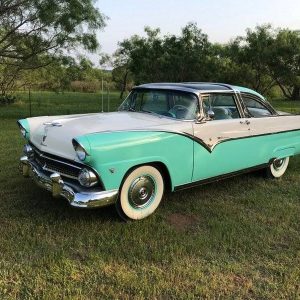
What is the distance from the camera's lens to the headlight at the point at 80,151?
148 inches

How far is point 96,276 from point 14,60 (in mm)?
12944

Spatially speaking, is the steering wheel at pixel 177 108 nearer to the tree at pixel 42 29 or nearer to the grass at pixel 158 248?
the grass at pixel 158 248

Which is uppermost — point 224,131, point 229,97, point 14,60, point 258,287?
point 14,60

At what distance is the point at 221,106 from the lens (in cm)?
518

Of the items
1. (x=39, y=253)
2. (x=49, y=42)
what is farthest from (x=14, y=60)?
(x=39, y=253)

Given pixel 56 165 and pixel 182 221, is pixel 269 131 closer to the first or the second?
pixel 182 221

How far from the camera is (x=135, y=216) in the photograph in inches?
168

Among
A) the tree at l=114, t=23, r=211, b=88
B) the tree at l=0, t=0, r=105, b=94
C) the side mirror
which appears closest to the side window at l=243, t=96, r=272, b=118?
the side mirror

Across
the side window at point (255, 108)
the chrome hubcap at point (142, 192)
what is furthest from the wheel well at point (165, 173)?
the side window at point (255, 108)

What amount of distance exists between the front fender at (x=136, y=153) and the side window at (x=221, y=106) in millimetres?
641

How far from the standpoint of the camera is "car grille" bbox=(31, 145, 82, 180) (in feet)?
13.3

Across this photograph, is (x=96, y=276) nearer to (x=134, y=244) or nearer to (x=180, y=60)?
(x=134, y=244)

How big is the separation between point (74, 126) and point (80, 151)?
61cm

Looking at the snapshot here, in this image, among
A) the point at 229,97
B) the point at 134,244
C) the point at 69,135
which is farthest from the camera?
the point at 229,97
